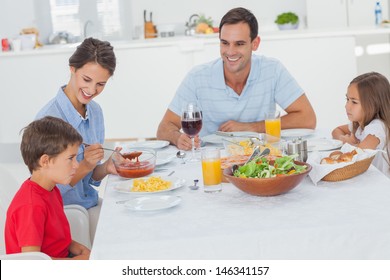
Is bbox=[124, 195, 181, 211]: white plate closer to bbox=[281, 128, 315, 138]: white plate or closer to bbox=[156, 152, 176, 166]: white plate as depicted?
bbox=[156, 152, 176, 166]: white plate

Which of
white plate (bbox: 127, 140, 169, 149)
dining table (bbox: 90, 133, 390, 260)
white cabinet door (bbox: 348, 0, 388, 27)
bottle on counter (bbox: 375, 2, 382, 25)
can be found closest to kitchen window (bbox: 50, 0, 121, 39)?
white cabinet door (bbox: 348, 0, 388, 27)

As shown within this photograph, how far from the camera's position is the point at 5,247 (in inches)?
71.7

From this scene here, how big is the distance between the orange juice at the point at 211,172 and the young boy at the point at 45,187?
1.19ft

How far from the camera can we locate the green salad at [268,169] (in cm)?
165

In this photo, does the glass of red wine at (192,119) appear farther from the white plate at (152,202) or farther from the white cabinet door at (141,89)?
the white cabinet door at (141,89)

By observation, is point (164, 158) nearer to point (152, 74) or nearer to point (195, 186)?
point (195, 186)

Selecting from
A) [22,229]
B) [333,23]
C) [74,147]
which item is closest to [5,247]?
[22,229]

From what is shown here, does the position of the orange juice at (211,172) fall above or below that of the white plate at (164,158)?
above

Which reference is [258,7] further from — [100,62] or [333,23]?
[100,62]

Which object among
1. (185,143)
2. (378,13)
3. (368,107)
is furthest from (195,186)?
(378,13)

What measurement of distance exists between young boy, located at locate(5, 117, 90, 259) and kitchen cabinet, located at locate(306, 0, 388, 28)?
4.73m

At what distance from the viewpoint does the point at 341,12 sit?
20.3 feet

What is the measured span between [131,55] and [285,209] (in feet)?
11.3

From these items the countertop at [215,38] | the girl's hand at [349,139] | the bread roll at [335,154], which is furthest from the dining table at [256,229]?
the countertop at [215,38]
